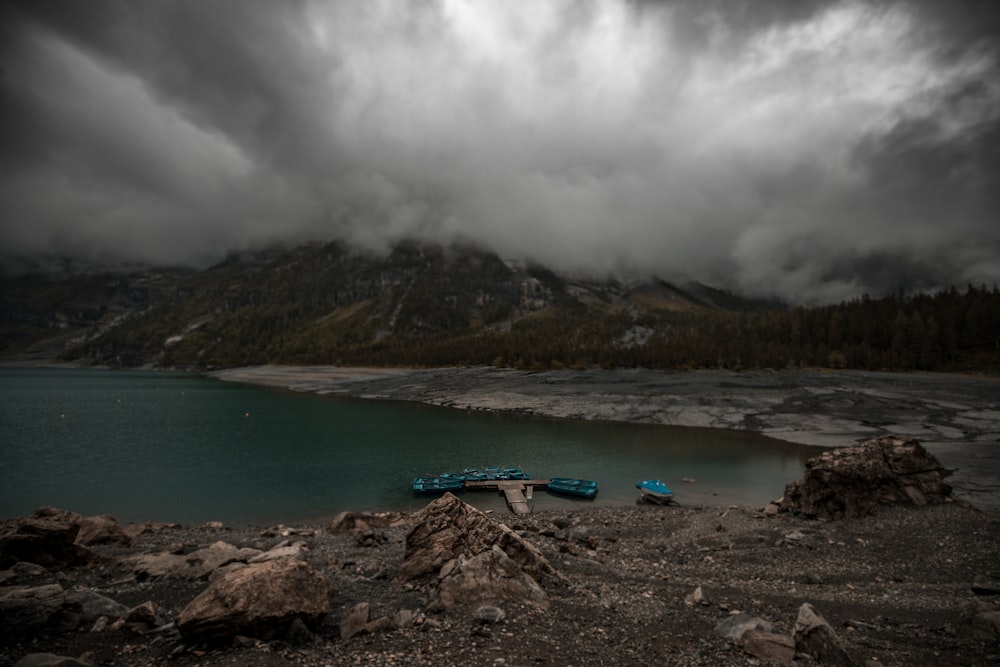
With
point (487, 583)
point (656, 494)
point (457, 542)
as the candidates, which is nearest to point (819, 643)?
point (487, 583)

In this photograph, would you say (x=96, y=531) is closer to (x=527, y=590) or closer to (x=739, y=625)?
(x=527, y=590)

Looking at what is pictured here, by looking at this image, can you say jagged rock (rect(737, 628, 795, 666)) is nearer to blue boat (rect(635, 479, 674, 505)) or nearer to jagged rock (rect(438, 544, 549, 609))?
jagged rock (rect(438, 544, 549, 609))

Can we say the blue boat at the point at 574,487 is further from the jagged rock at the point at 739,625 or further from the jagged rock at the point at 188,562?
the jagged rock at the point at 739,625

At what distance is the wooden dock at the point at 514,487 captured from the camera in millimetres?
37884

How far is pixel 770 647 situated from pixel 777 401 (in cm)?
8920

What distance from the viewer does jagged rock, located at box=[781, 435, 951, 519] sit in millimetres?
29766

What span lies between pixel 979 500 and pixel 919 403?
61.5 m

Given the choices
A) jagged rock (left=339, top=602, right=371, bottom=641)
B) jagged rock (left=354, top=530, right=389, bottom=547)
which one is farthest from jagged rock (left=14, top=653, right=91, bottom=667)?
jagged rock (left=354, top=530, right=389, bottom=547)

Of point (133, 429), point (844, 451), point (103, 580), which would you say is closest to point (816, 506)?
point (844, 451)

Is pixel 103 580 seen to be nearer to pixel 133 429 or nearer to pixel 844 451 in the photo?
pixel 844 451

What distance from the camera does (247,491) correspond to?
4144 cm

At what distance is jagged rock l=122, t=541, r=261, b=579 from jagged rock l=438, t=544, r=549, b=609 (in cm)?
977

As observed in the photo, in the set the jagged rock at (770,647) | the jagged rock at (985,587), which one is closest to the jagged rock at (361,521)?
the jagged rock at (770,647)

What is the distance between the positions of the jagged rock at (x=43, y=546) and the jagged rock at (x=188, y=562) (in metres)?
2.07
